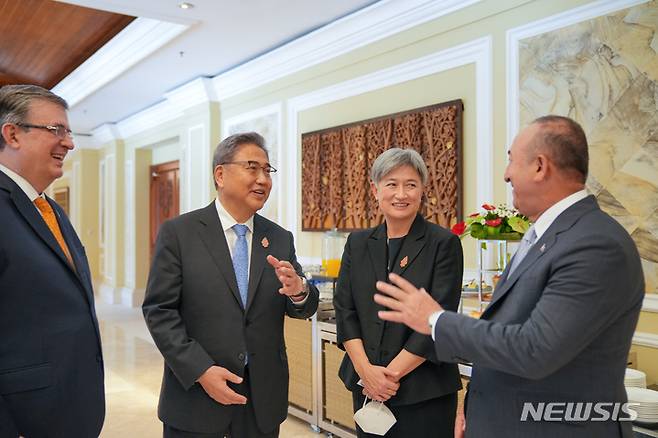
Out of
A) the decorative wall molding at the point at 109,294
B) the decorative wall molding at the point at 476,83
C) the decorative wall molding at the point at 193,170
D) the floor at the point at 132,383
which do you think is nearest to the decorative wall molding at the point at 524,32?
the decorative wall molding at the point at 476,83

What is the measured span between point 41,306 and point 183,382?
0.49 m

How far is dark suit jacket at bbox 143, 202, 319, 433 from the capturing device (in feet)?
6.15

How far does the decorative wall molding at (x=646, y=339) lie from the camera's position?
2.85m

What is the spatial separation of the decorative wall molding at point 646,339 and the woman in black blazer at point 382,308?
4.59 feet

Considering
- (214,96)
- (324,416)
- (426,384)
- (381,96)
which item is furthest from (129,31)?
(426,384)

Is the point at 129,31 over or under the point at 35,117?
over

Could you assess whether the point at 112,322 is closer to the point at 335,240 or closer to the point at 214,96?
the point at 214,96

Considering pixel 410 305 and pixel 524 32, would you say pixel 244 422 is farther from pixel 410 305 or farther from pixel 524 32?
pixel 524 32

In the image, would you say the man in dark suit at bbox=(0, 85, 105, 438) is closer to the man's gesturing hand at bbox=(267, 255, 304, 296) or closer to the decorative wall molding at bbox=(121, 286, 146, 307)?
the man's gesturing hand at bbox=(267, 255, 304, 296)

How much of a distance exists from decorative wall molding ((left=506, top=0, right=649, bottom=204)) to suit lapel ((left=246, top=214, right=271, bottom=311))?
6.22 feet

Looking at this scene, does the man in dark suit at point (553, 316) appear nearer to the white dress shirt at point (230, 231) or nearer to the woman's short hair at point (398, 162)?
the woman's short hair at point (398, 162)

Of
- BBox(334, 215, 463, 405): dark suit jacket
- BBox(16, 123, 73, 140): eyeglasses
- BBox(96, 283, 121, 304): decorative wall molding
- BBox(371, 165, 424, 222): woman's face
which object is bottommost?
BBox(96, 283, 121, 304): decorative wall molding

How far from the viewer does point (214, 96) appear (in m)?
6.73

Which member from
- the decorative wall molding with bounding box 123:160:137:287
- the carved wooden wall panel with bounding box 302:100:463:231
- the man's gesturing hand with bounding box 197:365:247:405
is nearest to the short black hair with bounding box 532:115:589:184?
the man's gesturing hand with bounding box 197:365:247:405
